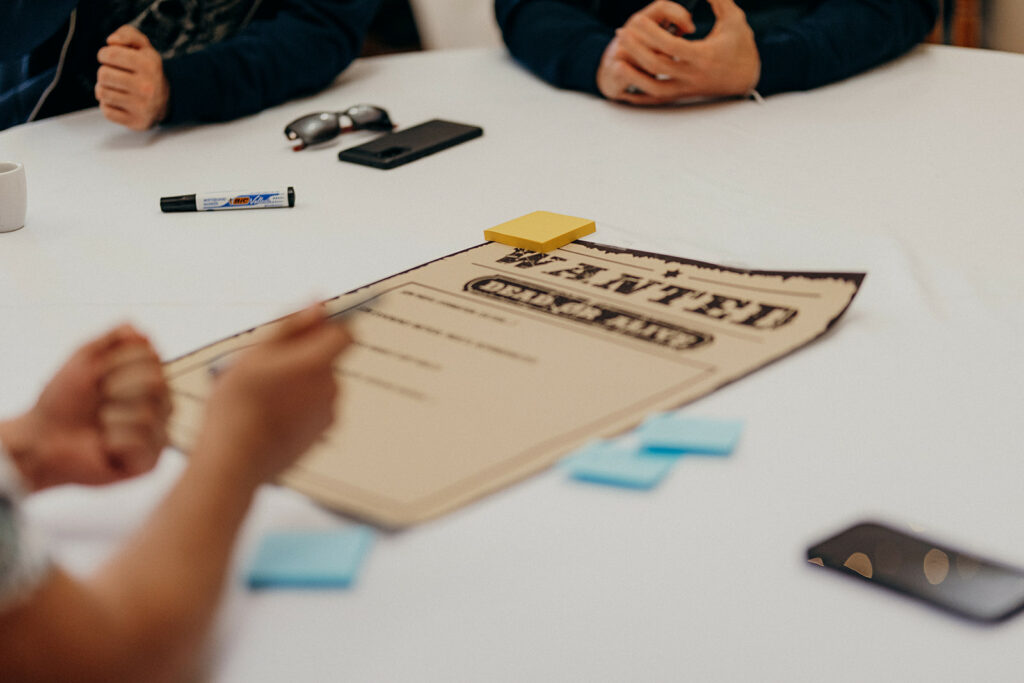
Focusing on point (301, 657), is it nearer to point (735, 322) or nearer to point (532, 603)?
point (532, 603)

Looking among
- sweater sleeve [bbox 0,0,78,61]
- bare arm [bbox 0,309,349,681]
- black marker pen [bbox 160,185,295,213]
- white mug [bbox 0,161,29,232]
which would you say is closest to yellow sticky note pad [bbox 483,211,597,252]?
black marker pen [bbox 160,185,295,213]

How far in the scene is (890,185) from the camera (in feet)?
3.04

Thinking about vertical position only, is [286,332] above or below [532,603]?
above

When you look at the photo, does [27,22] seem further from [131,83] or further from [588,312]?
[588,312]

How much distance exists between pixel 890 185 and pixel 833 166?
0.08 meters

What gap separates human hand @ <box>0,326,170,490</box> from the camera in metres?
0.50

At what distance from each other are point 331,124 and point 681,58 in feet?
1.42

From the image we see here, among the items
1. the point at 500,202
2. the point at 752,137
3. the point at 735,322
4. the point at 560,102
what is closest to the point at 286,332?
the point at 735,322

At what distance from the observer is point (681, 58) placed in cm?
120

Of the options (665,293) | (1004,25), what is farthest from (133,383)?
(1004,25)

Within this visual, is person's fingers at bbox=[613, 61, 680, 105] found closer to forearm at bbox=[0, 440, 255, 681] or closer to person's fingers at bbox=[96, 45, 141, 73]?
person's fingers at bbox=[96, 45, 141, 73]

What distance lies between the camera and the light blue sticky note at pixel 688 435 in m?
0.52

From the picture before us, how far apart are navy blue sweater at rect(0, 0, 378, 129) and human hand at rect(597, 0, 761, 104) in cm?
45

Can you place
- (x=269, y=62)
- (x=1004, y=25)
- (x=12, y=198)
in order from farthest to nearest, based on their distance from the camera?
(x=1004, y=25) < (x=269, y=62) < (x=12, y=198)
